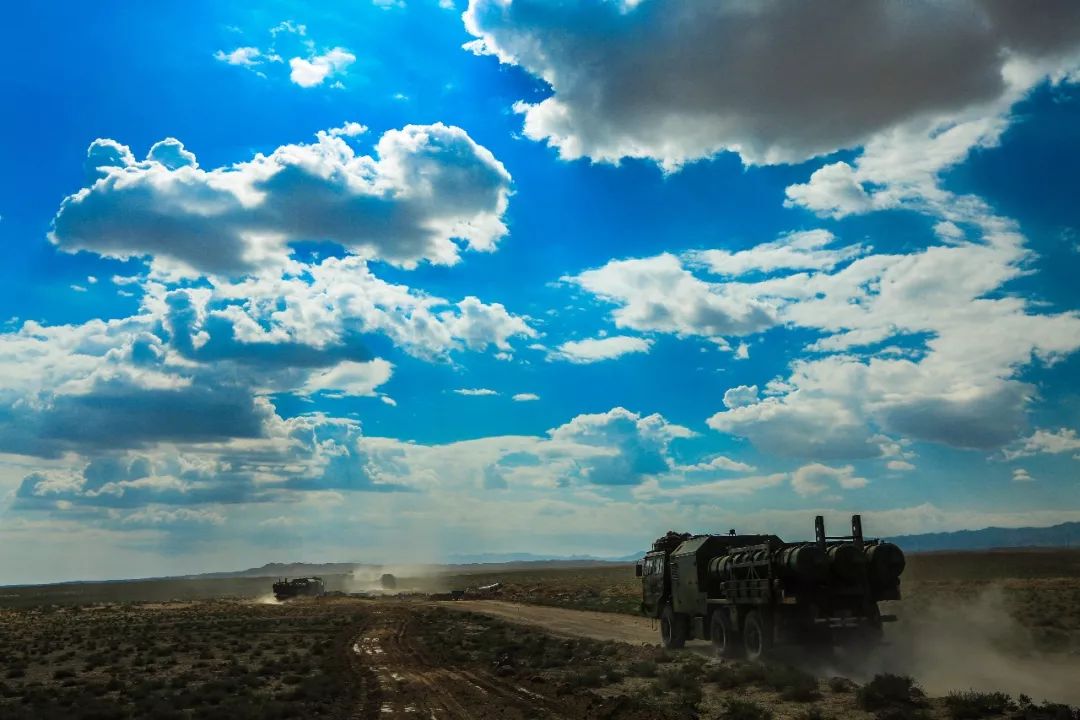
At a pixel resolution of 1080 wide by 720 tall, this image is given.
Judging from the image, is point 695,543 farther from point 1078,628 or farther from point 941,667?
point 1078,628

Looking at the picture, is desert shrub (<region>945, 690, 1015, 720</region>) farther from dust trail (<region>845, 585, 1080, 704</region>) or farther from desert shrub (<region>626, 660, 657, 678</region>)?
desert shrub (<region>626, 660, 657, 678</region>)

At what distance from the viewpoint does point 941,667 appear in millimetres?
21562

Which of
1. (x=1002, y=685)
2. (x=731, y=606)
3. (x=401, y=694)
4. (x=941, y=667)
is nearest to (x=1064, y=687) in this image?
(x=1002, y=685)

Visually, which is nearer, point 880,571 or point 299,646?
point 880,571

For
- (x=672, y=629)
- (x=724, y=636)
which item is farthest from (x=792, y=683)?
(x=672, y=629)

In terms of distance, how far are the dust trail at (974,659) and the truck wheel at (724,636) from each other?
3552 mm

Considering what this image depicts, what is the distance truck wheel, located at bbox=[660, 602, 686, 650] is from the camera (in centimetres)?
2759

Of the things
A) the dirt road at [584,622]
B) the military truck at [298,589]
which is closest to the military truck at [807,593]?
the dirt road at [584,622]

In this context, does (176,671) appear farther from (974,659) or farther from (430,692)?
(974,659)

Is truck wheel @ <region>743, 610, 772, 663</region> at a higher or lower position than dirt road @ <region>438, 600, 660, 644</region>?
higher

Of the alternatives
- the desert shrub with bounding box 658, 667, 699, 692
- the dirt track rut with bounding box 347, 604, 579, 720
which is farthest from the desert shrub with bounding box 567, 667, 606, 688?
the desert shrub with bounding box 658, 667, 699, 692

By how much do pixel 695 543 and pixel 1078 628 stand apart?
15.8 m

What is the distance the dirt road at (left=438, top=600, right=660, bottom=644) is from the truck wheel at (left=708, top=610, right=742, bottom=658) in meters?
6.17

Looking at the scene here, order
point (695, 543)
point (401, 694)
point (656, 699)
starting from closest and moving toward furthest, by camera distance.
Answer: point (656, 699) → point (401, 694) → point (695, 543)
